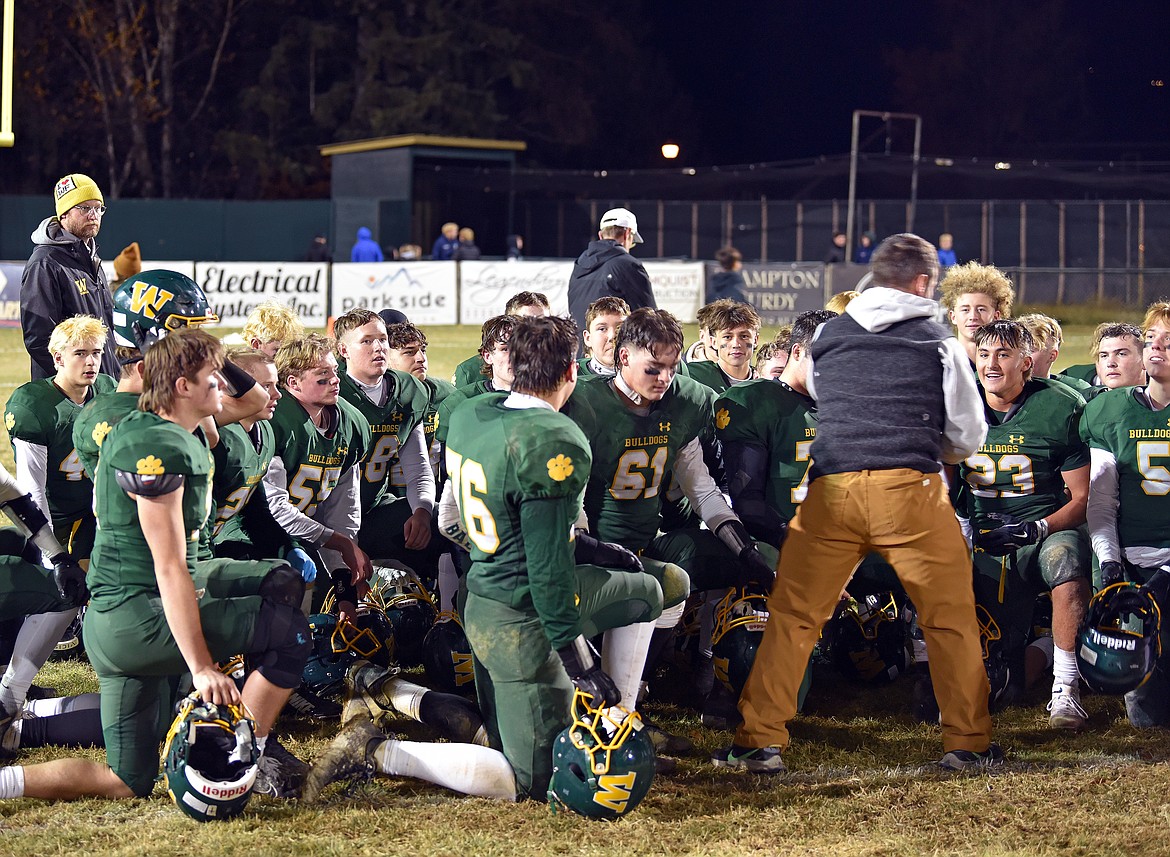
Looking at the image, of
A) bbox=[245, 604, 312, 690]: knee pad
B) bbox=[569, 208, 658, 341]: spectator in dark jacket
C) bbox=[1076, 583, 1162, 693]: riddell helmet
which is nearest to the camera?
bbox=[245, 604, 312, 690]: knee pad

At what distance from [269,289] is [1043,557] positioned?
19.0 meters

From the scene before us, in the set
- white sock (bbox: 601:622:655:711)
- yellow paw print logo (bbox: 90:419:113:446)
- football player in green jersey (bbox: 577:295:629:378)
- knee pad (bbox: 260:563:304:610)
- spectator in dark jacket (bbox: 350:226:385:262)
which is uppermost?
spectator in dark jacket (bbox: 350:226:385:262)

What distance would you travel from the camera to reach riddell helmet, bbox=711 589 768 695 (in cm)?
562

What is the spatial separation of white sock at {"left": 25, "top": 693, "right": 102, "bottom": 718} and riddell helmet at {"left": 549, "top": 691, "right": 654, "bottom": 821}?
6.32ft

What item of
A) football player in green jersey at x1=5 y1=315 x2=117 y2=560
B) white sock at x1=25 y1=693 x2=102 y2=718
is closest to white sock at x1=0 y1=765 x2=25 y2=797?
white sock at x1=25 y1=693 x2=102 y2=718

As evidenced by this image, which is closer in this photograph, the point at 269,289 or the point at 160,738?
the point at 160,738

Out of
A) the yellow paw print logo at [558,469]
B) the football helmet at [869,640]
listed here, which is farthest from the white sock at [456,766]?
the football helmet at [869,640]

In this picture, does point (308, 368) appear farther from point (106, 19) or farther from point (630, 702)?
point (106, 19)

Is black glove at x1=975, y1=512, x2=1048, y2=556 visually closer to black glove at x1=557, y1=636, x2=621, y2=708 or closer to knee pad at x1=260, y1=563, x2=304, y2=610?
black glove at x1=557, y1=636, x2=621, y2=708

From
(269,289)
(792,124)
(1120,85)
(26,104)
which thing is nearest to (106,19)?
(26,104)

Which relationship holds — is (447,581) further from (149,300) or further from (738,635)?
(149,300)

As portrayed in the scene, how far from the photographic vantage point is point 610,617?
4.89 meters

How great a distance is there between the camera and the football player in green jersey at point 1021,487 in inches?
237

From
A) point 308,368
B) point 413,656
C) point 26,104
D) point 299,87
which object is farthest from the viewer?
point 299,87
